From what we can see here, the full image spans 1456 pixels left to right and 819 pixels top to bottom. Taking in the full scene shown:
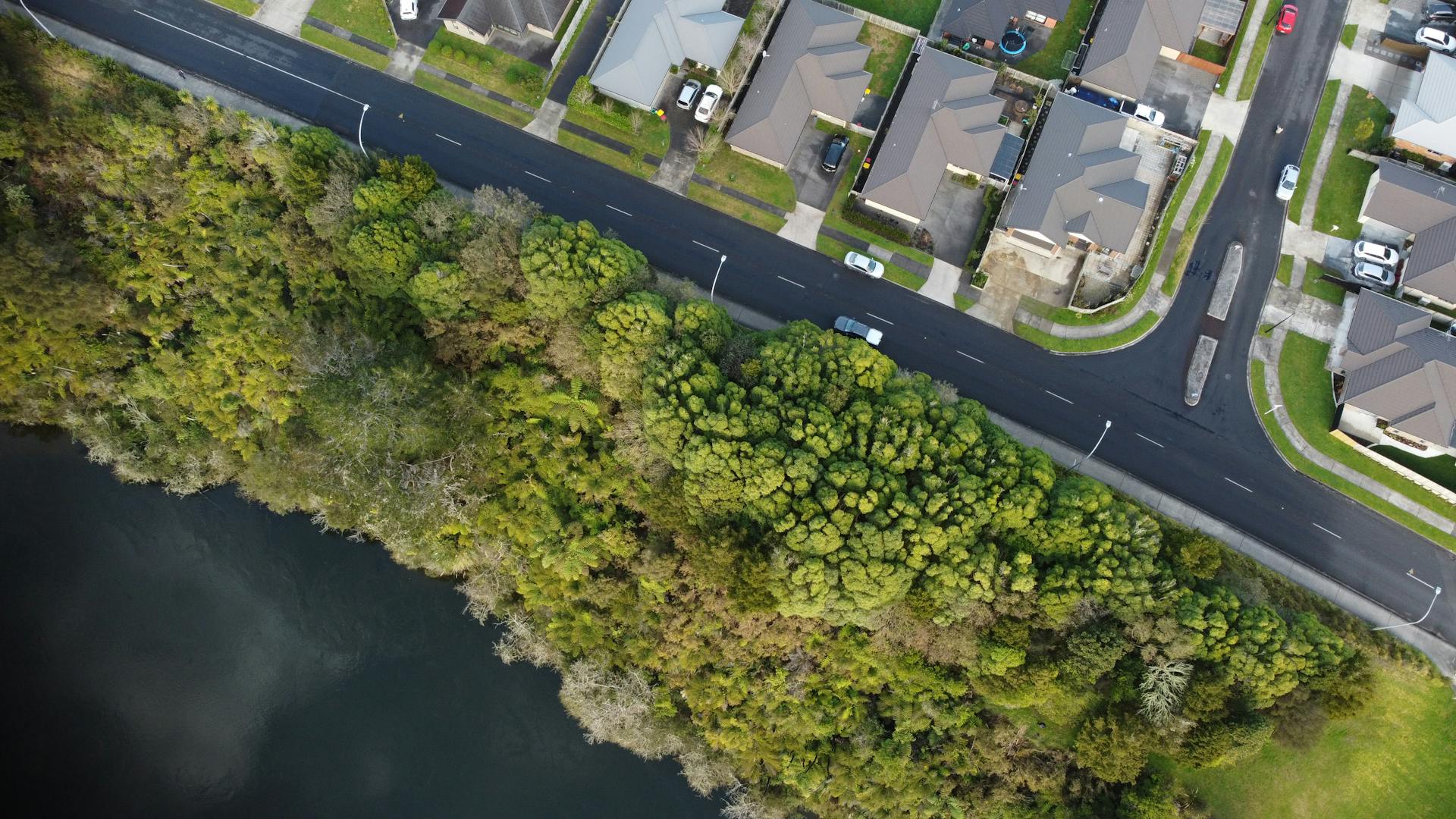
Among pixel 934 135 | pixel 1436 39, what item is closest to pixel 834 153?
pixel 934 135

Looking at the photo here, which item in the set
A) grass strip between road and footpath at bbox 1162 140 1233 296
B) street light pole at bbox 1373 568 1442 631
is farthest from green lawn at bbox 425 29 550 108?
street light pole at bbox 1373 568 1442 631

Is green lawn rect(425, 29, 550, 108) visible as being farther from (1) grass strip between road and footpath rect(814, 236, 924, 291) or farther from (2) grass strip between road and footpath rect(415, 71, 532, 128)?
(1) grass strip between road and footpath rect(814, 236, 924, 291)

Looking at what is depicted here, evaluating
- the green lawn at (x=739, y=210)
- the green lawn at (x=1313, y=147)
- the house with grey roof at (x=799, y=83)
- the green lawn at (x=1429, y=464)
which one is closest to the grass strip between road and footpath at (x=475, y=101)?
the green lawn at (x=739, y=210)

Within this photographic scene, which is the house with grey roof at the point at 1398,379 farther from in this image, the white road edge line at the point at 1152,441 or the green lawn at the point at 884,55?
the green lawn at the point at 884,55

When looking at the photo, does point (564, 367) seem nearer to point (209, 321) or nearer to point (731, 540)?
point (731, 540)

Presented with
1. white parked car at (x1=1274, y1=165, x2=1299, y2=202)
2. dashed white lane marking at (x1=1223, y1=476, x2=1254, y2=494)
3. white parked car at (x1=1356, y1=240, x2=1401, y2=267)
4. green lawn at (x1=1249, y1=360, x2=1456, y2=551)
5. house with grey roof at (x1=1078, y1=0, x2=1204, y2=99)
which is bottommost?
dashed white lane marking at (x1=1223, y1=476, x2=1254, y2=494)

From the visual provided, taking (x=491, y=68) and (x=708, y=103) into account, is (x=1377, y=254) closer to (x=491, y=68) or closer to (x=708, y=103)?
(x=708, y=103)
